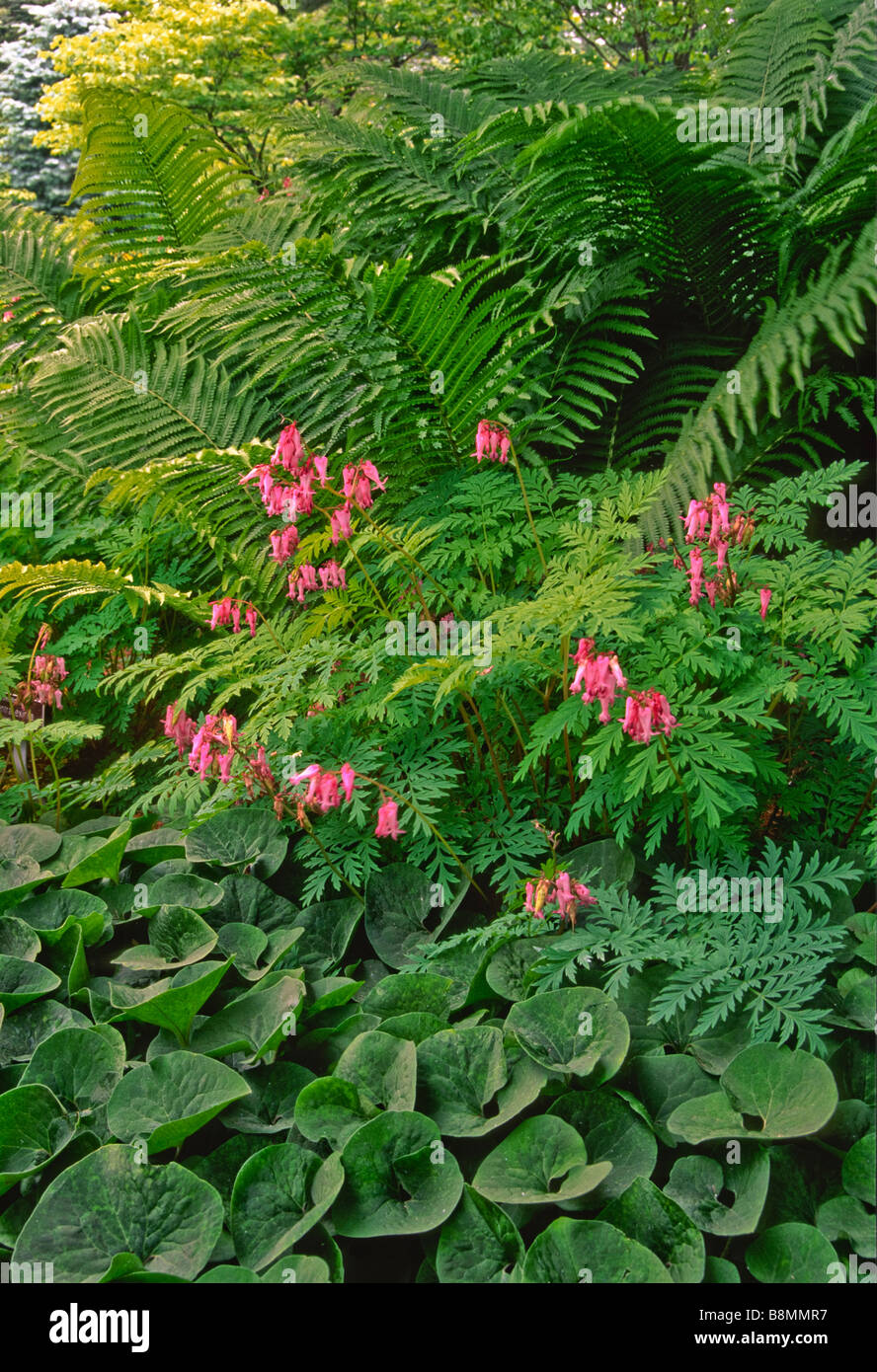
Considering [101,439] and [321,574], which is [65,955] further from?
[101,439]

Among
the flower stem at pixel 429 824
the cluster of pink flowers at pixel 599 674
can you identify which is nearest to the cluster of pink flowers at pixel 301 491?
the flower stem at pixel 429 824

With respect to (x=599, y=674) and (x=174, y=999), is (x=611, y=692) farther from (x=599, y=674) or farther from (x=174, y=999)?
(x=174, y=999)

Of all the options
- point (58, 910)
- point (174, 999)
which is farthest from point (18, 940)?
point (174, 999)

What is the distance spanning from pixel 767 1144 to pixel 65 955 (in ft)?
4.42

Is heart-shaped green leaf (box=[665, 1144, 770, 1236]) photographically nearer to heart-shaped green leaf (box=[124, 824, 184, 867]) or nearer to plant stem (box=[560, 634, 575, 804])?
plant stem (box=[560, 634, 575, 804])

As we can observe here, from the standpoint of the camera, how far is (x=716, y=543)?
1.66 metres

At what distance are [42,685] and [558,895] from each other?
1.52 meters

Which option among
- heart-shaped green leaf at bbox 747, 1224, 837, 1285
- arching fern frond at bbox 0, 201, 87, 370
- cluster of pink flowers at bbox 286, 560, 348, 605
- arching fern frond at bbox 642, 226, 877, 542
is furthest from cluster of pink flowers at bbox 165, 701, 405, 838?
arching fern frond at bbox 0, 201, 87, 370

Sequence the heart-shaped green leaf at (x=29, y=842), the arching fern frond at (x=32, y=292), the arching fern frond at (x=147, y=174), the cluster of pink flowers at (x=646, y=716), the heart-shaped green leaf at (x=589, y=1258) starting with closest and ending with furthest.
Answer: the heart-shaped green leaf at (x=589, y=1258), the cluster of pink flowers at (x=646, y=716), the heart-shaped green leaf at (x=29, y=842), the arching fern frond at (x=147, y=174), the arching fern frond at (x=32, y=292)

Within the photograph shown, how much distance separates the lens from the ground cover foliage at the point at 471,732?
4.40 ft

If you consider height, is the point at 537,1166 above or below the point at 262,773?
below

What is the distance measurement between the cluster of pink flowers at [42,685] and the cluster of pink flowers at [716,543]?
62.4 inches

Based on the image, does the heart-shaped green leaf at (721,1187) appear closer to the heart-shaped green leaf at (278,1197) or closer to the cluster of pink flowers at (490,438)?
the heart-shaped green leaf at (278,1197)

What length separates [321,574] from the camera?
6.36ft
